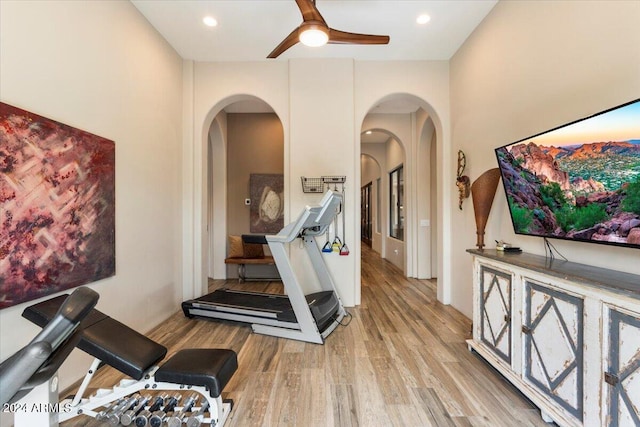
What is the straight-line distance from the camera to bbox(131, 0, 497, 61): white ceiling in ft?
9.66

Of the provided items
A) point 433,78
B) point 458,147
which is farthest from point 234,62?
point 458,147

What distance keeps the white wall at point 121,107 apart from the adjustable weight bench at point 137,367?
451mm

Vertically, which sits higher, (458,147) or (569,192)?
(458,147)

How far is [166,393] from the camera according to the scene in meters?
2.09

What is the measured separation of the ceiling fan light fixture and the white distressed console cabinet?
236cm

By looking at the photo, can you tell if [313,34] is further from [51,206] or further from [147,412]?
[147,412]

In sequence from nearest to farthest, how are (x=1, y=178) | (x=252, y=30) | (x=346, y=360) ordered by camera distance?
(x=1, y=178) → (x=346, y=360) → (x=252, y=30)

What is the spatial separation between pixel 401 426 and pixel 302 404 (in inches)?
26.9

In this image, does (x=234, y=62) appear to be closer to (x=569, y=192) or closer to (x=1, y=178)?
(x=1, y=178)

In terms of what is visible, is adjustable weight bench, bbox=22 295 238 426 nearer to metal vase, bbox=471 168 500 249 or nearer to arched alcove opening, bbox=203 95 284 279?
metal vase, bbox=471 168 500 249

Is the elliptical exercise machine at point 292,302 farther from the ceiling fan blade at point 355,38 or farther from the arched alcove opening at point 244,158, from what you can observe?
the arched alcove opening at point 244,158

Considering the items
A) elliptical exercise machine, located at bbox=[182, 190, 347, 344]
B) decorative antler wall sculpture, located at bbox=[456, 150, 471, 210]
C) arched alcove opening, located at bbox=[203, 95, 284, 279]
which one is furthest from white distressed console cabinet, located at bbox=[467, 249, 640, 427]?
arched alcove opening, located at bbox=[203, 95, 284, 279]

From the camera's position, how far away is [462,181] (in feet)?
11.6

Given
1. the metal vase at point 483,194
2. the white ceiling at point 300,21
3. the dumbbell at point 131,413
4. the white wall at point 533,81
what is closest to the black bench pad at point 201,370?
the dumbbell at point 131,413
